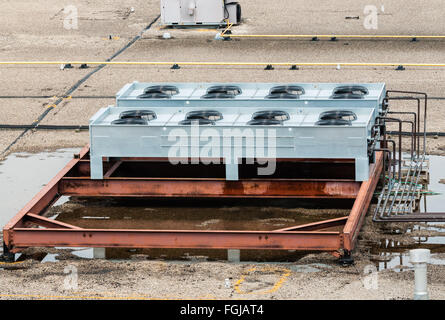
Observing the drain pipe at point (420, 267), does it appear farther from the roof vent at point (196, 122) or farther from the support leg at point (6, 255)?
the roof vent at point (196, 122)

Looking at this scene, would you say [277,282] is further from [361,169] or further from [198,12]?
[198,12]

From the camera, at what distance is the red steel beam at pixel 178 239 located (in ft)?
39.1

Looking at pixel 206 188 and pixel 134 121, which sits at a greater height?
pixel 134 121

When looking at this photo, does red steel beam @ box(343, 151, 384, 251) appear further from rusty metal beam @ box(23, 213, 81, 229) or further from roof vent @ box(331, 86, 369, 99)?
rusty metal beam @ box(23, 213, 81, 229)

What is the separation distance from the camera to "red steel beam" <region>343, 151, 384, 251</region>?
11.9 meters

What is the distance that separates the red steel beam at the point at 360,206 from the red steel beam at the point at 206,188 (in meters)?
0.26

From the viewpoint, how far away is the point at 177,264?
40.1ft

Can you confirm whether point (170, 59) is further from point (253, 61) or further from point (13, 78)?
point (13, 78)

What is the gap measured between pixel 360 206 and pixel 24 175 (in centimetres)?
608

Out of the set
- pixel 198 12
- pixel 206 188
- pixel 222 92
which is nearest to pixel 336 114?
pixel 206 188

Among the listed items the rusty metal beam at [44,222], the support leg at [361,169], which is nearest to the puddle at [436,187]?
the support leg at [361,169]

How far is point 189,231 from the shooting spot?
476 inches

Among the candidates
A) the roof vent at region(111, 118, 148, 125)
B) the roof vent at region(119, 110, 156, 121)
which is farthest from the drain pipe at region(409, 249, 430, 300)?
the roof vent at region(119, 110, 156, 121)

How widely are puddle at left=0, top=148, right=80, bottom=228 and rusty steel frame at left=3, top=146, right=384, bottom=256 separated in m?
0.88
